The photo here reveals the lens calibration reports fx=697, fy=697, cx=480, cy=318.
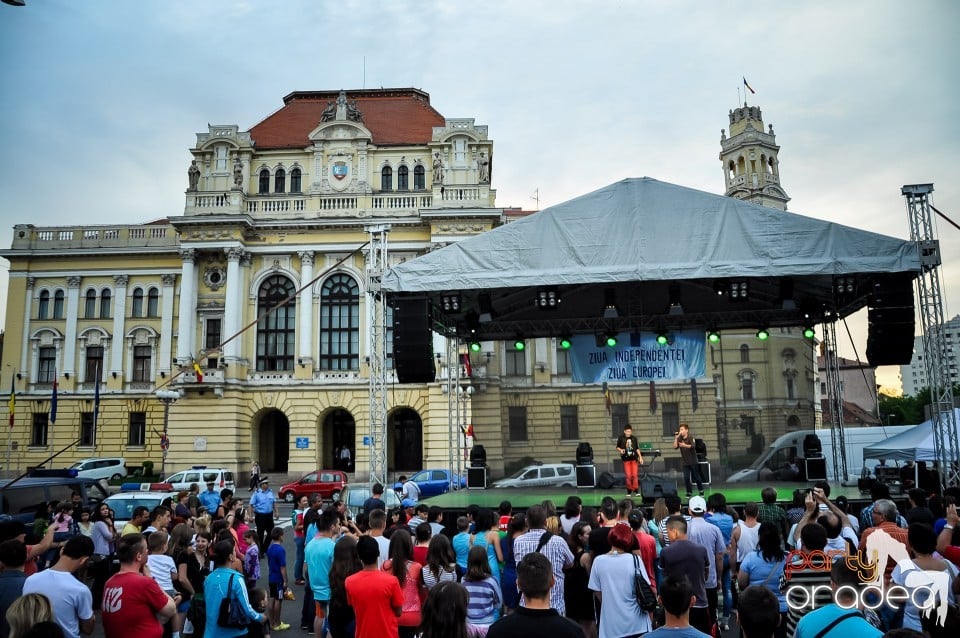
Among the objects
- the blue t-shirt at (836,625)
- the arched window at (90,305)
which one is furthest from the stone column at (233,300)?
the blue t-shirt at (836,625)

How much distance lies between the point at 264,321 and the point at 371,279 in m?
27.2

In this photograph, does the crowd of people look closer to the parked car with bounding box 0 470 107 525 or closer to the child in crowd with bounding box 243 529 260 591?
the child in crowd with bounding box 243 529 260 591

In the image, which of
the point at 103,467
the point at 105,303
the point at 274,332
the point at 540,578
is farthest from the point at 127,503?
the point at 105,303

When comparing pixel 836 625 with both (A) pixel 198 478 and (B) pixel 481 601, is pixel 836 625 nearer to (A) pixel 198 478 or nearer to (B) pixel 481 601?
(B) pixel 481 601

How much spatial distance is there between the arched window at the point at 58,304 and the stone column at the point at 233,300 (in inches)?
456

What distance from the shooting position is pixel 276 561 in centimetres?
1020

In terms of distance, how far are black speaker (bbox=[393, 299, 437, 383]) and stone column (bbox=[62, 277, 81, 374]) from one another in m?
34.8

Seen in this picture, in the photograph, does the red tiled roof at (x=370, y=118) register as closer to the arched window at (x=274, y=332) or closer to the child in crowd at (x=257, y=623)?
the arched window at (x=274, y=332)

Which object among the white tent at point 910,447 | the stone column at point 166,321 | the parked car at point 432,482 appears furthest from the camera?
the stone column at point 166,321

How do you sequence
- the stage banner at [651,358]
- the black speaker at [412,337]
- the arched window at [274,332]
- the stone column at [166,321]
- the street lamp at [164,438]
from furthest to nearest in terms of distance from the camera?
the stone column at [166,321] < the arched window at [274,332] < the street lamp at [164,438] < the stage banner at [651,358] < the black speaker at [412,337]

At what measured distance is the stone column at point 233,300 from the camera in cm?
3881

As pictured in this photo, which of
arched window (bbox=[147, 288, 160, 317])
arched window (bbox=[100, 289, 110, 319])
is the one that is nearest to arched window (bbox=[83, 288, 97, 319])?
arched window (bbox=[100, 289, 110, 319])

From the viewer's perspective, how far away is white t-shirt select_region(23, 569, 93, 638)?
533 centimetres

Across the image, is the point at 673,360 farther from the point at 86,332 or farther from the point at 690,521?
the point at 86,332
